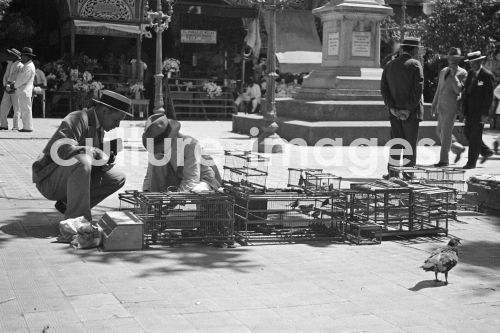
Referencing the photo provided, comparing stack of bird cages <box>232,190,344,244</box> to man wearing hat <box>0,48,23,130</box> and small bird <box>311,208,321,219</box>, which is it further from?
man wearing hat <box>0,48,23,130</box>

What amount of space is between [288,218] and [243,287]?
2074mm

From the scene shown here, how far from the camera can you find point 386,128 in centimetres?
1739

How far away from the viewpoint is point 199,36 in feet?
95.6

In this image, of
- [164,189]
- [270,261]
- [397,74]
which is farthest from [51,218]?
[397,74]

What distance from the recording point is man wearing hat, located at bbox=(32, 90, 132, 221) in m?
7.13

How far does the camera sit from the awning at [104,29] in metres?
25.2

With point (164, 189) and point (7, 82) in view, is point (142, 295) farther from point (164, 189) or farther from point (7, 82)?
point (7, 82)

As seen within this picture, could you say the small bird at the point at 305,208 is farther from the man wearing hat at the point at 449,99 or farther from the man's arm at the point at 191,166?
the man wearing hat at the point at 449,99

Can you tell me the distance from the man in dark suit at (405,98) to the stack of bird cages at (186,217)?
16.0ft

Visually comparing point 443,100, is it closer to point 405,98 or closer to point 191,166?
point 405,98

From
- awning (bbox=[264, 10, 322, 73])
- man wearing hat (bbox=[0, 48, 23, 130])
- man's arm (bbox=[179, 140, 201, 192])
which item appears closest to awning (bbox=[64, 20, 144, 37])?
awning (bbox=[264, 10, 322, 73])

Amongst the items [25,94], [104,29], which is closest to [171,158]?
[25,94]

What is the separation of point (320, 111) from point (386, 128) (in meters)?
1.50

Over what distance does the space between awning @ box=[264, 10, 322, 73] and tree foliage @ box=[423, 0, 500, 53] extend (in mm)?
4855
